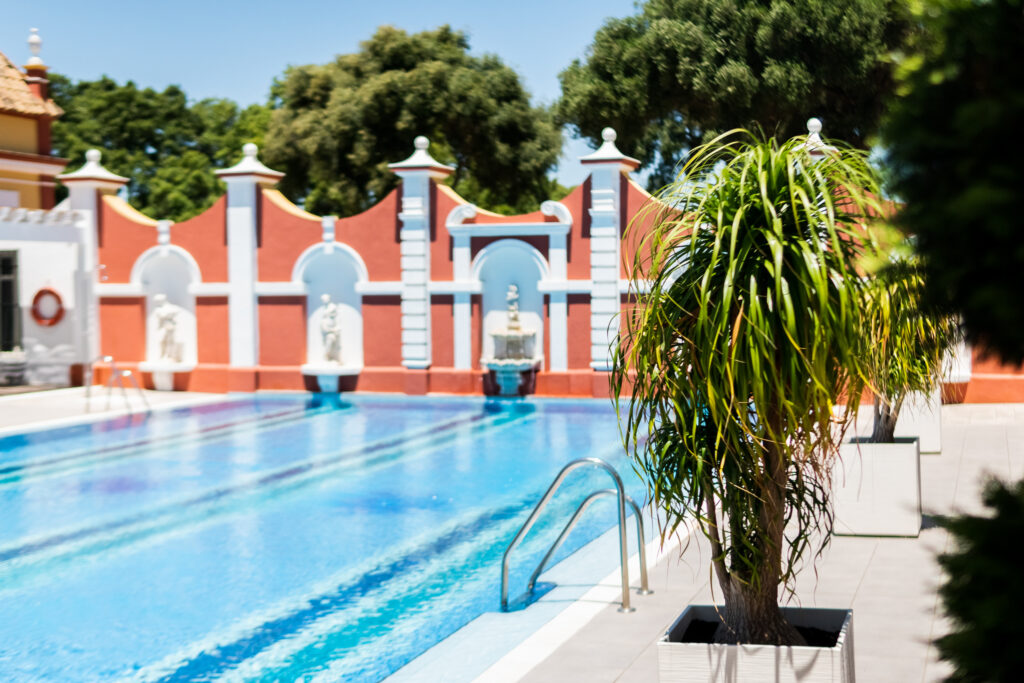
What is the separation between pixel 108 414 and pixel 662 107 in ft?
51.8

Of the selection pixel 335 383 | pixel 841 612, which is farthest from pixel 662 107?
pixel 841 612

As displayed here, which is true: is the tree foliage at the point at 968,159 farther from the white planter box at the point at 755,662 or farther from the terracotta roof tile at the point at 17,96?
the terracotta roof tile at the point at 17,96

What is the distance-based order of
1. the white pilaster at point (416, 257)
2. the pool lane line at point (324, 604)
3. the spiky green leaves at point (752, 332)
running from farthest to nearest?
the white pilaster at point (416, 257) < the pool lane line at point (324, 604) < the spiky green leaves at point (752, 332)

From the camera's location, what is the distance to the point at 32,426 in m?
16.2

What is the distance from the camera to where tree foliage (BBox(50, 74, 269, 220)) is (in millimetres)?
40000

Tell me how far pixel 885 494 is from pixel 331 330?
1292cm

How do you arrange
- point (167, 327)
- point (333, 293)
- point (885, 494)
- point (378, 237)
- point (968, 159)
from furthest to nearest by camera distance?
A: point (167, 327) < point (333, 293) < point (378, 237) < point (885, 494) < point (968, 159)

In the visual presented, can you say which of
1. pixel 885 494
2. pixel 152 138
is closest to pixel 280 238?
pixel 885 494

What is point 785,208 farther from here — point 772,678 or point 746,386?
point 772,678

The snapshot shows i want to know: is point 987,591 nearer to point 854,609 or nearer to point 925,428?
point 854,609

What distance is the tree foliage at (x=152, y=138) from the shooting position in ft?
131

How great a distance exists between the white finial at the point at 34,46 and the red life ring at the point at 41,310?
6504mm

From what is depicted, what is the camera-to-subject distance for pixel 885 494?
8352 mm

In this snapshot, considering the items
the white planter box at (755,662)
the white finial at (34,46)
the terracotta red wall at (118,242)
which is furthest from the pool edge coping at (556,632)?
the white finial at (34,46)
